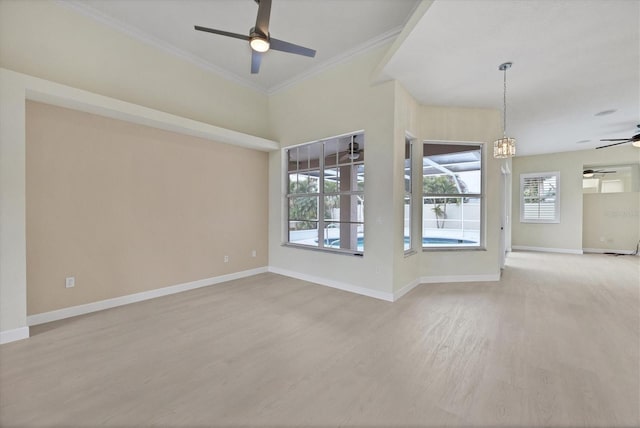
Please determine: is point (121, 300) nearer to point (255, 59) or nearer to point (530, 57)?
point (255, 59)

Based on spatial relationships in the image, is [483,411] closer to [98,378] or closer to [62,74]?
[98,378]

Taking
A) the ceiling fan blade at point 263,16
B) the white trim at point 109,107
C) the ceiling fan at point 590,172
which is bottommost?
the ceiling fan at point 590,172

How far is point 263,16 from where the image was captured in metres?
2.52

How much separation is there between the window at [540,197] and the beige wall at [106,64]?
902 cm

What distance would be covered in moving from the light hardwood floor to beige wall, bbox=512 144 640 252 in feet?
17.0

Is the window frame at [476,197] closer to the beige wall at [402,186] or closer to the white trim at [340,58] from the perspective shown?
the beige wall at [402,186]

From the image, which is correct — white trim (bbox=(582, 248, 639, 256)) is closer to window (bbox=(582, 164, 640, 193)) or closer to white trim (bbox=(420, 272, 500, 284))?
window (bbox=(582, 164, 640, 193))

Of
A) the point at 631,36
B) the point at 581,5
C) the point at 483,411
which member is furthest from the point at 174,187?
the point at 631,36

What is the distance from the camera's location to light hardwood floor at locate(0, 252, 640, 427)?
1654 mm

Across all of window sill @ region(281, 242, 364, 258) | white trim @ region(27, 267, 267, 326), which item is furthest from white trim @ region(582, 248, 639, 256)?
white trim @ region(27, 267, 267, 326)

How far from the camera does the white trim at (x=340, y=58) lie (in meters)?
3.61

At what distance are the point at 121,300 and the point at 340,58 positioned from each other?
4683 millimetres

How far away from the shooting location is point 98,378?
198 cm

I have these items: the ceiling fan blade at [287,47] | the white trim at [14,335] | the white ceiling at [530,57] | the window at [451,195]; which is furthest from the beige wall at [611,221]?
the white trim at [14,335]
